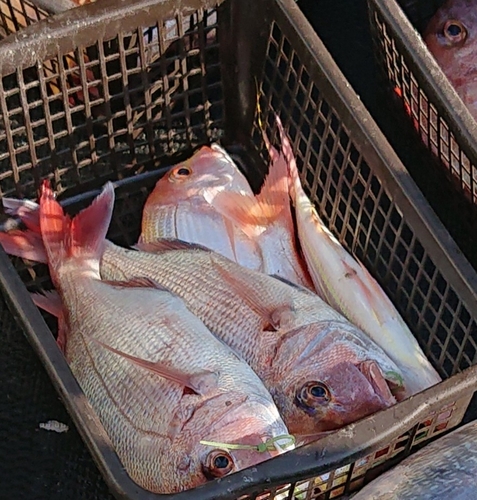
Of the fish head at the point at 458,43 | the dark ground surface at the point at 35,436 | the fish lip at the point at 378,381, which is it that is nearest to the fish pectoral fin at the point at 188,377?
the fish lip at the point at 378,381

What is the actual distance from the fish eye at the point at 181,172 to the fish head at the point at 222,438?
621 mm

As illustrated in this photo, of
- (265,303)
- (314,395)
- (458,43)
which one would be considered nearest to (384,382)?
(314,395)

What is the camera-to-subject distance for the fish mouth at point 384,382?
1555 mm

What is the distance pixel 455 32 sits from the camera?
2.15 meters

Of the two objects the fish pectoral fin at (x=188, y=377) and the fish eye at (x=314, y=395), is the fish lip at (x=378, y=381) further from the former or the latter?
the fish pectoral fin at (x=188, y=377)

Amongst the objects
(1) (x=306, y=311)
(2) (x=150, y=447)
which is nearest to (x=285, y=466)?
(2) (x=150, y=447)

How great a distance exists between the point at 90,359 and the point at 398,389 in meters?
0.52

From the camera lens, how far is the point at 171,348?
1.61m

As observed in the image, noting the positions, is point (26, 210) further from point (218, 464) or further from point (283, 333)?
point (218, 464)

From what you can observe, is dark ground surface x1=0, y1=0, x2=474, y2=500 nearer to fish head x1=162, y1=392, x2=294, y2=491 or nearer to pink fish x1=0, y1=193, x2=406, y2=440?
pink fish x1=0, y1=193, x2=406, y2=440

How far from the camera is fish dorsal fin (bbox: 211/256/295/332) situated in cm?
164

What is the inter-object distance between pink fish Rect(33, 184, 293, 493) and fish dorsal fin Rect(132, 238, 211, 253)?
0.28 ft

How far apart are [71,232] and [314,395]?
1.88 ft

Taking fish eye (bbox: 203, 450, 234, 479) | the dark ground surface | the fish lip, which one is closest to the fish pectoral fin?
fish eye (bbox: 203, 450, 234, 479)
